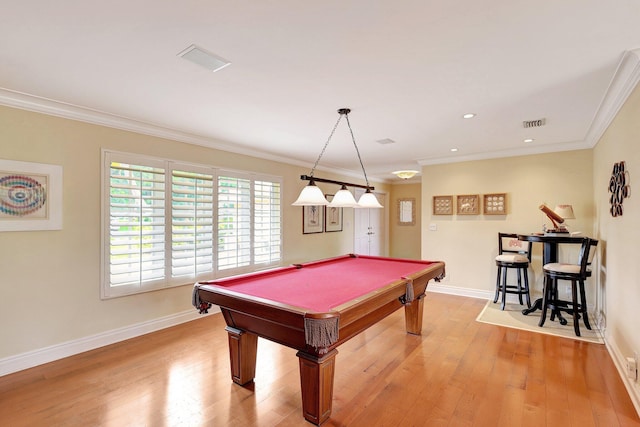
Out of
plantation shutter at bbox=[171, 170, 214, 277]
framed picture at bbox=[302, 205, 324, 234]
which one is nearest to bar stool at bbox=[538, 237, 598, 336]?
framed picture at bbox=[302, 205, 324, 234]

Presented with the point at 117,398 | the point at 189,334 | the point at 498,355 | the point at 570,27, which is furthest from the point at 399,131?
the point at 117,398

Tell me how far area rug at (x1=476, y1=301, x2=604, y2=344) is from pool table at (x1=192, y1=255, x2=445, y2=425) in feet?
4.87

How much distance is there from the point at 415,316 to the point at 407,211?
209 inches

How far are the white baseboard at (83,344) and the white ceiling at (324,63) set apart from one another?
2.22 meters

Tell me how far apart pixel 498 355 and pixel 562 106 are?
247cm

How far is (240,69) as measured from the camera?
224cm

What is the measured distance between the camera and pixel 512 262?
437 centimetres

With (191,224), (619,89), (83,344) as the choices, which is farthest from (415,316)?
(83,344)

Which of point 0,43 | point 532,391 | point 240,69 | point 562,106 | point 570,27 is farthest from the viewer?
point 562,106

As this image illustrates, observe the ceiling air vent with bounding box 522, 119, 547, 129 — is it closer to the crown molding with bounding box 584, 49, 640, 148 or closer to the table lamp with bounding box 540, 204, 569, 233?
the crown molding with bounding box 584, 49, 640, 148

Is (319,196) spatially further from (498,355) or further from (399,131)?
(498,355)

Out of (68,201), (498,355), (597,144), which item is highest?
(597,144)

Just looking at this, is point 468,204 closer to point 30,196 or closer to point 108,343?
point 108,343

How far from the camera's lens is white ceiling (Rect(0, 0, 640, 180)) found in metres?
1.61
